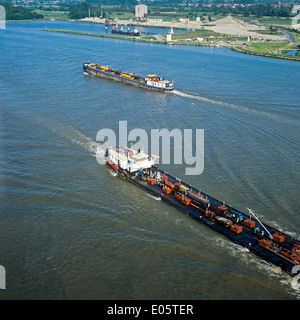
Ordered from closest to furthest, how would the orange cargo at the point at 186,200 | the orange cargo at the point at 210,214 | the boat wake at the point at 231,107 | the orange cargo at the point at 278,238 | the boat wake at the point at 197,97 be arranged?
1. the orange cargo at the point at 278,238
2. the orange cargo at the point at 210,214
3. the orange cargo at the point at 186,200
4. the boat wake at the point at 231,107
5. the boat wake at the point at 197,97

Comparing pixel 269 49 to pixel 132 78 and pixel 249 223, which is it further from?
pixel 249 223

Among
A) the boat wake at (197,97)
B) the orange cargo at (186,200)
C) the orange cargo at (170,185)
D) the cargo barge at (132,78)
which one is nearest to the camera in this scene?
the orange cargo at (186,200)

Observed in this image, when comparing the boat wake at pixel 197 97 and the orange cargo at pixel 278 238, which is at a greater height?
the boat wake at pixel 197 97

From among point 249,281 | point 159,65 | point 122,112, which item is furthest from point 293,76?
point 249,281

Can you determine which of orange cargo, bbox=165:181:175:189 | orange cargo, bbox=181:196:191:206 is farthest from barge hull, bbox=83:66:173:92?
orange cargo, bbox=181:196:191:206

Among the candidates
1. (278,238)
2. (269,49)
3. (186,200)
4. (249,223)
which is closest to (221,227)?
(249,223)

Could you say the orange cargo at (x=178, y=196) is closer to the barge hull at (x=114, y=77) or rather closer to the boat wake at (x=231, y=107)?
the boat wake at (x=231, y=107)

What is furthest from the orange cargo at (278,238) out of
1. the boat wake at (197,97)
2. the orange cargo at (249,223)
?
the boat wake at (197,97)
